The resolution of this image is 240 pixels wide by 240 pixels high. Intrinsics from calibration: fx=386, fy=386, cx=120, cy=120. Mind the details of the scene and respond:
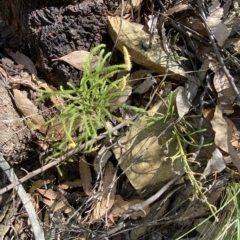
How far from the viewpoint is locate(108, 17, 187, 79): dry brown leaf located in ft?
5.56

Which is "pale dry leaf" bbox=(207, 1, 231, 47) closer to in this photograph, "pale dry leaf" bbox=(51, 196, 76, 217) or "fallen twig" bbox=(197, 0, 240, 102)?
"fallen twig" bbox=(197, 0, 240, 102)

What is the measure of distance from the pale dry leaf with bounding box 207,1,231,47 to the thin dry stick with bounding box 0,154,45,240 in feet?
3.53

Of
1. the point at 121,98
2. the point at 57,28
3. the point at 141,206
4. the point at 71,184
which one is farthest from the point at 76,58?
the point at 141,206

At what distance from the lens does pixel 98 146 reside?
67.5 inches

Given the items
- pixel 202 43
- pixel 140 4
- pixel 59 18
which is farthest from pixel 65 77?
pixel 202 43

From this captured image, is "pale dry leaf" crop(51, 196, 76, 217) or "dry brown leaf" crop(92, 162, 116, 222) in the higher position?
"dry brown leaf" crop(92, 162, 116, 222)

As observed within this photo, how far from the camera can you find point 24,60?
5.97 ft

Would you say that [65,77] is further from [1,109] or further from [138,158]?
[138,158]

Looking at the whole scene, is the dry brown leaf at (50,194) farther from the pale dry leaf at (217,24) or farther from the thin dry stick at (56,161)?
the pale dry leaf at (217,24)

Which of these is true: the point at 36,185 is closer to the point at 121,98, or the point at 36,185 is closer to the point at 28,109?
the point at 28,109

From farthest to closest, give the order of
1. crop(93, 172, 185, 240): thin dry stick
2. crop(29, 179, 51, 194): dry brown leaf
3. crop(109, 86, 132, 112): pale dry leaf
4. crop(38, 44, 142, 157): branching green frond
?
1. crop(29, 179, 51, 194): dry brown leaf
2. crop(109, 86, 132, 112): pale dry leaf
3. crop(93, 172, 185, 240): thin dry stick
4. crop(38, 44, 142, 157): branching green frond

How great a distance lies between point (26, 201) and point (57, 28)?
2.51 ft

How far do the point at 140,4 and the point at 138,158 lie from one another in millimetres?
696

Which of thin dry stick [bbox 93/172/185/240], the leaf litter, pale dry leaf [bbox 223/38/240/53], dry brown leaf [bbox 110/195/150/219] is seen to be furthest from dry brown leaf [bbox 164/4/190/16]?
dry brown leaf [bbox 110/195/150/219]
